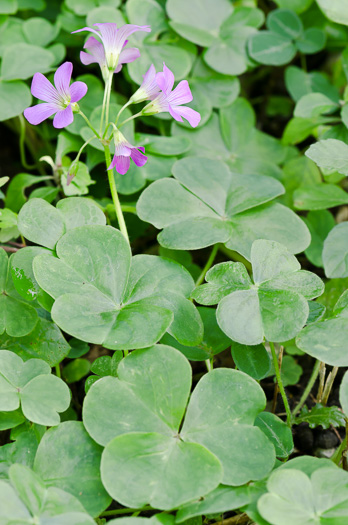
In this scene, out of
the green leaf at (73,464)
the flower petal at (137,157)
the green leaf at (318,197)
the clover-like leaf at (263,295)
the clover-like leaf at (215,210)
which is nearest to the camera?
the green leaf at (73,464)

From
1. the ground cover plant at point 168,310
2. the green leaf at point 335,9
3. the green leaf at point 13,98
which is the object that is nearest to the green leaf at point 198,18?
the ground cover plant at point 168,310

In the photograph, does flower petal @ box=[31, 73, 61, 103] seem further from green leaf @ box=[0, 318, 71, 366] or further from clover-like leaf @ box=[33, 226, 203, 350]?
green leaf @ box=[0, 318, 71, 366]

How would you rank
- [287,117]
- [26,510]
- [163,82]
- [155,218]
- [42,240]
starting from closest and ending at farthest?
1. [26,510]
2. [163,82]
3. [42,240]
4. [155,218]
5. [287,117]

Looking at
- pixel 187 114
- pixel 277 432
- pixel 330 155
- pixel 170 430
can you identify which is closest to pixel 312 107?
pixel 330 155

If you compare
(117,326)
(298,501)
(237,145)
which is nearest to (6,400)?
(117,326)

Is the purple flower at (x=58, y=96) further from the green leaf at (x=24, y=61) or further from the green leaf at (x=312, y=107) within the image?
the green leaf at (x=312, y=107)

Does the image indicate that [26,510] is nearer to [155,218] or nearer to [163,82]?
[155,218]
